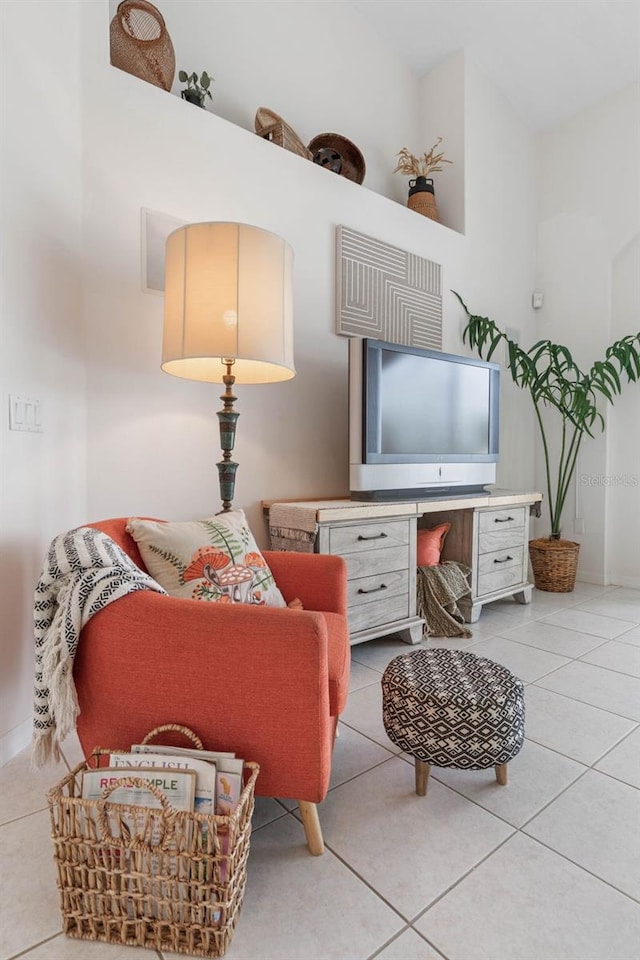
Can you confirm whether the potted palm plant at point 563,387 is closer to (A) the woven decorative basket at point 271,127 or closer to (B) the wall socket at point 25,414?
(A) the woven decorative basket at point 271,127

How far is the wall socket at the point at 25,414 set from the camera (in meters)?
1.52

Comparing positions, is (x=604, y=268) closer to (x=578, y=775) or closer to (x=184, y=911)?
(x=578, y=775)

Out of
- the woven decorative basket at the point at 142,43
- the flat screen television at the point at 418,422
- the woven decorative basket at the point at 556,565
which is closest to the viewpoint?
the woven decorative basket at the point at 142,43

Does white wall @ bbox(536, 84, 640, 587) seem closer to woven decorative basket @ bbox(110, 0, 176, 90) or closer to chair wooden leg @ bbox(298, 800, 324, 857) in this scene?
woven decorative basket @ bbox(110, 0, 176, 90)

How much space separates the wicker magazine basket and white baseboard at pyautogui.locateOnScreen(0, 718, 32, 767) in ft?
2.30

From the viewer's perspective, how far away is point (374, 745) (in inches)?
63.9

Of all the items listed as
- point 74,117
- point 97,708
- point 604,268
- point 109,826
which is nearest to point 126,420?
point 74,117

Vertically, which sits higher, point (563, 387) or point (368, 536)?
point (563, 387)

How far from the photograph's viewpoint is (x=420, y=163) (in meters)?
3.62

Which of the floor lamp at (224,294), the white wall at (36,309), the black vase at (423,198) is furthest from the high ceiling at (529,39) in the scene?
the floor lamp at (224,294)

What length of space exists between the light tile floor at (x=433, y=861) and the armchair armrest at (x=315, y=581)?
17.6 inches

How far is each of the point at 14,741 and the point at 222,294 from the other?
1.49 metres

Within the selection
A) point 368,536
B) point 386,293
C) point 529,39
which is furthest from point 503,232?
point 368,536

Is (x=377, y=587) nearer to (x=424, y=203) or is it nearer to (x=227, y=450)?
(x=227, y=450)
